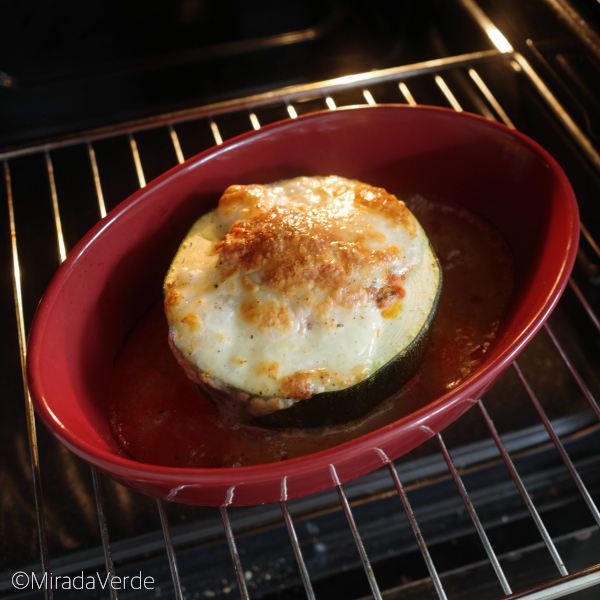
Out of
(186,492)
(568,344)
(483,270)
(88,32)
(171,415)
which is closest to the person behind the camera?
(186,492)

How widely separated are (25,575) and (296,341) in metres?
0.63

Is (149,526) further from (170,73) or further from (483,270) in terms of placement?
(170,73)

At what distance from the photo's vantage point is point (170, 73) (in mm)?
1440

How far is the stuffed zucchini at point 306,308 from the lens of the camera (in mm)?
739

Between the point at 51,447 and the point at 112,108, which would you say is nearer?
the point at 51,447

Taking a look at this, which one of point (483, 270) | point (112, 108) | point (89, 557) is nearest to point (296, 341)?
point (483, 270)

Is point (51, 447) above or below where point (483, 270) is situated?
below

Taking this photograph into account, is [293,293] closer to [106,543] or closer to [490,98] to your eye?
[106,543]

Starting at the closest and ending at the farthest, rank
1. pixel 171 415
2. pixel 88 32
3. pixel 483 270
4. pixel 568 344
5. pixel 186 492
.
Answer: pixel 186 492 → pixel 171 415 → pixel 483 270 → pixel 568 344 → pixel 88 32

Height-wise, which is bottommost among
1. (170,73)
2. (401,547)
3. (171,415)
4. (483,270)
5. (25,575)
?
(25,575)

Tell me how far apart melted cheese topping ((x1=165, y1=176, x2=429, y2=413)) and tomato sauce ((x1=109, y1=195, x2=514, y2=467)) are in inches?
4.4

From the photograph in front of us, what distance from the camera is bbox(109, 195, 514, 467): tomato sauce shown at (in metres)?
0.82

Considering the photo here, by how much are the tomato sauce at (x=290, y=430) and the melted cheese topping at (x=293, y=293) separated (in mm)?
111

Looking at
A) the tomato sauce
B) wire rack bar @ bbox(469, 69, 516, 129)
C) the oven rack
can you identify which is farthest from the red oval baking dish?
wire rack bar @ bbox(469, 69, 516, 129)
